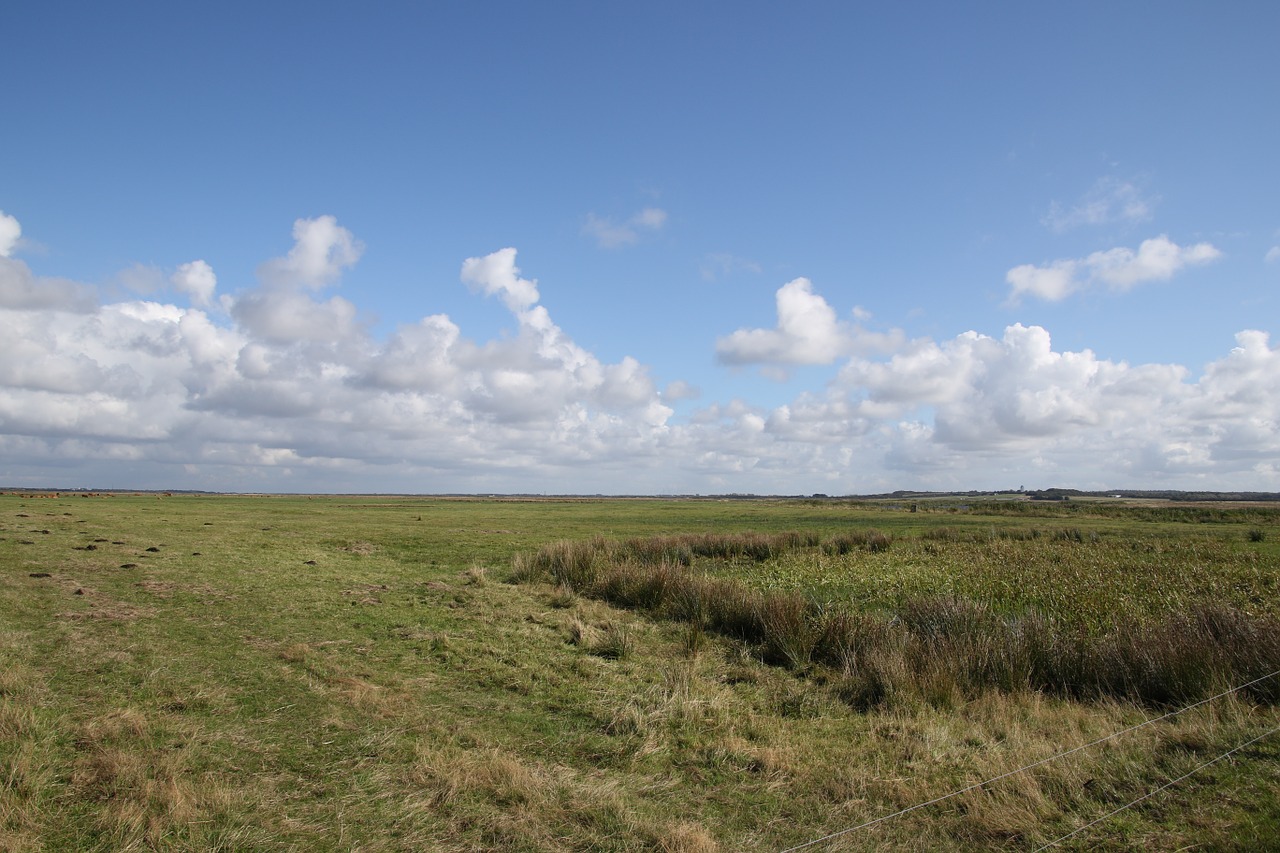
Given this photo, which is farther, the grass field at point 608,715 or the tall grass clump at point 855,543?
the tall grass clump at point 855,543

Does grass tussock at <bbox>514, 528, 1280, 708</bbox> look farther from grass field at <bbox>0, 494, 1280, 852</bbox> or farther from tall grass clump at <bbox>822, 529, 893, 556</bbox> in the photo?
tall grass clump at <bbox>822, 529, 893, 556</bbox>

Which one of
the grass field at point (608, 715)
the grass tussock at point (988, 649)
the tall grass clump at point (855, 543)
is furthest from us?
the tall grass clump at point (855, 543)

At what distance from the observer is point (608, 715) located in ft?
29.2

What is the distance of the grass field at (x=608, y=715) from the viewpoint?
5.68 metres

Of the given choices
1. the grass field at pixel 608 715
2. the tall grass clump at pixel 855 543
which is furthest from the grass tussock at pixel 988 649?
the tall grass clump at pixel 855 543

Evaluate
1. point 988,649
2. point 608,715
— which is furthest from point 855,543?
point 608,715

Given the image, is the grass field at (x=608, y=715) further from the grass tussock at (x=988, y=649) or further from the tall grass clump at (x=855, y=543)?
the tall grass clump at (x=855, y=543)

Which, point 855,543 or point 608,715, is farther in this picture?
point 855,543

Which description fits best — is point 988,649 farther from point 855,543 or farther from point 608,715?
point 855,543

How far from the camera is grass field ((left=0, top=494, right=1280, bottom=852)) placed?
568cm

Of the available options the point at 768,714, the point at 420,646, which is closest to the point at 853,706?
the point at 768,714

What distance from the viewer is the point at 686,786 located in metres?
6.84

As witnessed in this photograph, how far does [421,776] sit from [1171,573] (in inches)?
943

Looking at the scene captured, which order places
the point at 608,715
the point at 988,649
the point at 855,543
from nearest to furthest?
1. the point at 608,715
2. the point at 988,649
3. the point at 855,543
